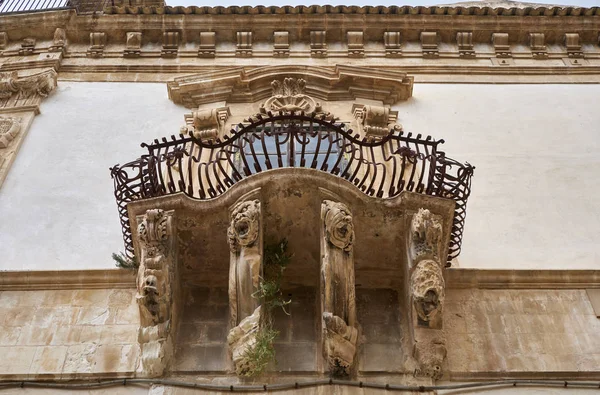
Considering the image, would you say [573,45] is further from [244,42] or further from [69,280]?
[69,280]

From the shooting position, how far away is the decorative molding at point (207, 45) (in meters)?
10.9

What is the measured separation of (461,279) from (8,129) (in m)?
5.40

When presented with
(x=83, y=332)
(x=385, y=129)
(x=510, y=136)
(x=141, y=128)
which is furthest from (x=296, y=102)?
(x=83, y=332)

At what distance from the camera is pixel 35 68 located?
10.7 m

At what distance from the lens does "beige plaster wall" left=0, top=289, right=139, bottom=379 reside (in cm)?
639

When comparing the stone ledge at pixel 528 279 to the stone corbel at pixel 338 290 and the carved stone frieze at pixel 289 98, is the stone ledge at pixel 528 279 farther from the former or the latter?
the carved stone frieze at pixel 289 98

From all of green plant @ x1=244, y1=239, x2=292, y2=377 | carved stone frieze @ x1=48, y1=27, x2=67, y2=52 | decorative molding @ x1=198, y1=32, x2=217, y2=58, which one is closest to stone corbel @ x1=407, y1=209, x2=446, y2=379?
green plant @ x1=244, y1=239, x2=292, y2=377

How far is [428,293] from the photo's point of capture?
626 cm

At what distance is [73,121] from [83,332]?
11.8 ft

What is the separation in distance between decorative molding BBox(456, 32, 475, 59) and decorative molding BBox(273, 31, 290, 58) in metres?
2.26

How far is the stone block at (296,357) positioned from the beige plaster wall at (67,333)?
3.72 ft

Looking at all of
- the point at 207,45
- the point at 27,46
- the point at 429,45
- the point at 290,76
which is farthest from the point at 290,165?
the point at 27,46

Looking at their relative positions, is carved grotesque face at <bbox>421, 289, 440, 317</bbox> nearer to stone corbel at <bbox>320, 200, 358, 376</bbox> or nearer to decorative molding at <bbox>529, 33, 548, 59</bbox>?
stone corbel at <bbox>320, 200, 358, 376</bbox>

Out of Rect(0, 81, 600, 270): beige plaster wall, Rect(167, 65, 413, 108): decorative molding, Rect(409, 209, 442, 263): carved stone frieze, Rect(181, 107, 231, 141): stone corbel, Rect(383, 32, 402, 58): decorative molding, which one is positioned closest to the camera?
Rect(409, 209, 442, 263): carved stone frieze
